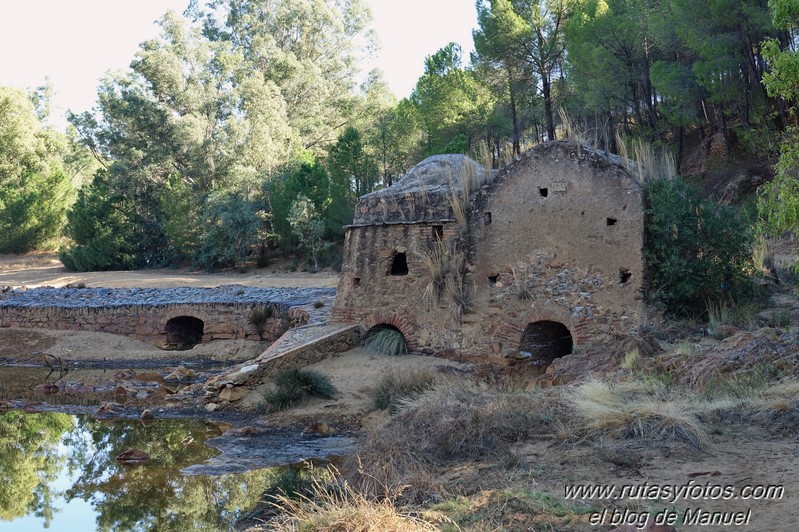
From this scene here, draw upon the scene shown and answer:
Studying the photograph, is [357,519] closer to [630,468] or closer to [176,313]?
[630,468]

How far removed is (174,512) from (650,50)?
21.2 meters

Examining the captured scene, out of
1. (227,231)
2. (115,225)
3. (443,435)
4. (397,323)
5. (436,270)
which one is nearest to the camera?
(443,435)

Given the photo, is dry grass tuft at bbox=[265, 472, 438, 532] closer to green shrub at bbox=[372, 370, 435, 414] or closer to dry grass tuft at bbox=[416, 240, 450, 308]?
green shrub at bbox=[372, 370, 435, 414]

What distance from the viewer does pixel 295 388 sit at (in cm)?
1234

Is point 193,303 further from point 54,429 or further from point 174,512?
point 174,512

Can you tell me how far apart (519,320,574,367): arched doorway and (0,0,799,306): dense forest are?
3.00m

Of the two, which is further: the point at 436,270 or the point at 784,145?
the point at 436,270

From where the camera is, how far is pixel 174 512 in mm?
8492

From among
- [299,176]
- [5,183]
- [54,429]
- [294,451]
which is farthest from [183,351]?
[5,183]

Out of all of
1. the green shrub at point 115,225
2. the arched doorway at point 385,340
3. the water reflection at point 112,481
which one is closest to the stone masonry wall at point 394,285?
the arched doorway at point 385,340

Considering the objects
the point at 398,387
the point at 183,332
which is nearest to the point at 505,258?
the point at 398,387

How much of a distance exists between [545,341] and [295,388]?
4.48 metres

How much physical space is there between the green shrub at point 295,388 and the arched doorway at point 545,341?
3404mm

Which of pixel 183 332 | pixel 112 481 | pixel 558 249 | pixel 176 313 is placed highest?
pixel 558 249
